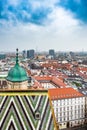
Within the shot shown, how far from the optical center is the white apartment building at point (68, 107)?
62.4m

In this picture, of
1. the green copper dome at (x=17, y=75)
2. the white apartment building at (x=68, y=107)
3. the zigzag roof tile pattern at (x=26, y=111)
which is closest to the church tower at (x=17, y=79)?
the green copper dome at (x=17, y=75)

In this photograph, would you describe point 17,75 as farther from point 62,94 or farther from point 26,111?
point 62,94

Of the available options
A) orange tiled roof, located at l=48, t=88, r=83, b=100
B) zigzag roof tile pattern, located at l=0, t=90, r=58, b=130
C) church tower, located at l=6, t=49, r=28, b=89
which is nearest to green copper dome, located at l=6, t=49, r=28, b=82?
church tower, located at l=6, t=49, r=28, b=89

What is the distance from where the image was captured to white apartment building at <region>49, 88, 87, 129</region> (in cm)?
6238

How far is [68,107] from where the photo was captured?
6375cm

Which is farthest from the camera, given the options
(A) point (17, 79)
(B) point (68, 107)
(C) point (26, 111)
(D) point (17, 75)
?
(B) point (68, 107)

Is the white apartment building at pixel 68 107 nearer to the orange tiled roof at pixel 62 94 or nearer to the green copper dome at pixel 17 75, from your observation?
the orange tiled roof at pixel 62 94

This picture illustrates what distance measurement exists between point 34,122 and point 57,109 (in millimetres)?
42015

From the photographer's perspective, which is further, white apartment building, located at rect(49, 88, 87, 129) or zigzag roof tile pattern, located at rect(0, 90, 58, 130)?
white apartment building, located at rect(49, 88, 87, 129)

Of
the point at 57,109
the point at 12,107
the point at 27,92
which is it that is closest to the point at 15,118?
the point at 12,107

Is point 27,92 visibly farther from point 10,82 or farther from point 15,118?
point 10,82

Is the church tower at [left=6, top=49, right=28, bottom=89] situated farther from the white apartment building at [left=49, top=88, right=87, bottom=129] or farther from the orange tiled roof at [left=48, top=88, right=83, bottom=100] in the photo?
the orange tiled roof at [left=48, top=88, right=83, bottom=100]

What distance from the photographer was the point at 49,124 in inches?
830

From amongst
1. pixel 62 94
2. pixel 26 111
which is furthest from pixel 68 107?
pixel 26 111
